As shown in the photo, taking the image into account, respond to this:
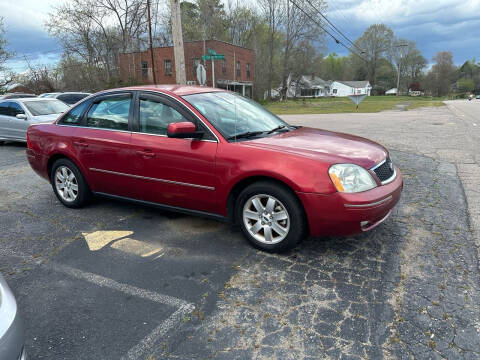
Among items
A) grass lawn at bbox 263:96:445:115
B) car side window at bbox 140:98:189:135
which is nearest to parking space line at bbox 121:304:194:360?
car side window at bbox 140:98:189:135

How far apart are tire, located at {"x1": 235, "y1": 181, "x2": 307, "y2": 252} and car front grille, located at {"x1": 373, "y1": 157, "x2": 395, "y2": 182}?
33.4 inches

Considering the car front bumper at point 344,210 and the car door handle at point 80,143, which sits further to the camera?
the car door handle at point 80,143

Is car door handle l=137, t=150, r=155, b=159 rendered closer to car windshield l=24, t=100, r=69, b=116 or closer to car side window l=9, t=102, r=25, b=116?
car windshield l=24, t=100, r=69, b=116

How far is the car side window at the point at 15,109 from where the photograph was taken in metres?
10.8

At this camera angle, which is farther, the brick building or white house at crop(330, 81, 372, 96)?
white house at crop(330, 81, 372, 96)

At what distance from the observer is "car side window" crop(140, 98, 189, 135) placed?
13.0ft

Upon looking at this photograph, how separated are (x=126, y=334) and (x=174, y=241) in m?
1.50

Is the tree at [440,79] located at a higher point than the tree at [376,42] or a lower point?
lower

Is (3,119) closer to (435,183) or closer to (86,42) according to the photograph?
(435,183)

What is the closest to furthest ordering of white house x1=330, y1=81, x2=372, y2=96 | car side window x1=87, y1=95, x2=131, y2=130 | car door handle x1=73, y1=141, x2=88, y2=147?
car side window x1=87, y1=95, x2=131, y2=130 → car door handle x1=73, y1=141, x2=88, y2=147 → white house x1=330, y1=81, x2=372, y2=96

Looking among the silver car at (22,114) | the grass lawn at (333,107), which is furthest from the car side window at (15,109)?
the grass lawn at (333,107)

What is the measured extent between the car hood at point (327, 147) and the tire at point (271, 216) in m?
0.40

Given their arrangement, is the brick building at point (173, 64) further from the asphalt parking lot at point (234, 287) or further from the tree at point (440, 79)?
the tree at point (440, 79)

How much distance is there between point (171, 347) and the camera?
231cm
